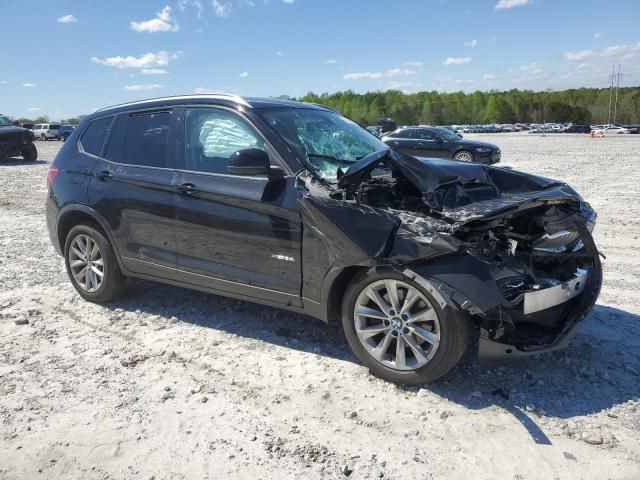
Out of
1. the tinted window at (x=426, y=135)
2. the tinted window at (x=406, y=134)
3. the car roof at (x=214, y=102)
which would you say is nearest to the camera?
the car roof at (x=214, y=102)

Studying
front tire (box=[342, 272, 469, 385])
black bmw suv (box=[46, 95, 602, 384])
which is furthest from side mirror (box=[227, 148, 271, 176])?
front tire (box=[342, 272, 469, 385])

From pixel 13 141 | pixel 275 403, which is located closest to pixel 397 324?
pixel 275 403

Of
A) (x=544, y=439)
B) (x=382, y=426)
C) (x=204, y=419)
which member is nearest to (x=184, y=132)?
(x=204, y=419)

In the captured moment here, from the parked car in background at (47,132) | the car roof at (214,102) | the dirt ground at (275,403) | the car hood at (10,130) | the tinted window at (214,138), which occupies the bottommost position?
the dirt ground at (275,403)

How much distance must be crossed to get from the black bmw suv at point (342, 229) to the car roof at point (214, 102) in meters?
0.02

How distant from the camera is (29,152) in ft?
70.0

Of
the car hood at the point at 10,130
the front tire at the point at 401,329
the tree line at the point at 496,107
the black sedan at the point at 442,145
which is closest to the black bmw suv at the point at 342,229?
the front tire at the point at 401,329

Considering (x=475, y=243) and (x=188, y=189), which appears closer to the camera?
(x=475, y=243)

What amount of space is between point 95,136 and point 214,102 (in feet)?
5.16

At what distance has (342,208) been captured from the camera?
11.5 feet

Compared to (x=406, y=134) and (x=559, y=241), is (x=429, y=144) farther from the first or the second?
(x=559, y=241)

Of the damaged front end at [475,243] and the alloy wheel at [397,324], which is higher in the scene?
the damaged front end at [475,243]

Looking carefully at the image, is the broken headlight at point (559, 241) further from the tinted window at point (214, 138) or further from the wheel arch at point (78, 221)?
the wheel arch at point (78, 221)

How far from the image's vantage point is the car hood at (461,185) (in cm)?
339
